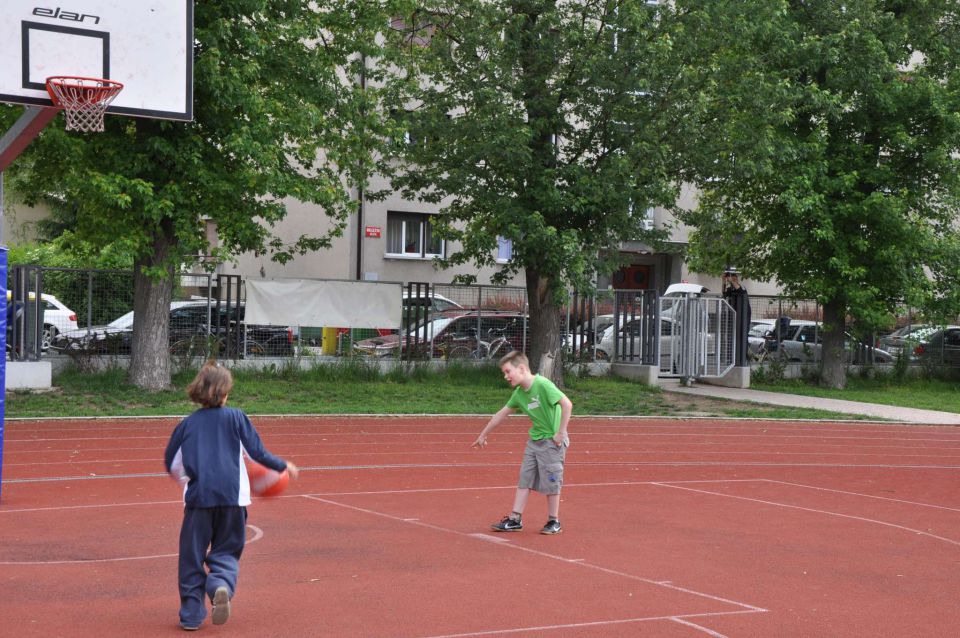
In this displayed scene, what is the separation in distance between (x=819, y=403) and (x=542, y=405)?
1649 cm

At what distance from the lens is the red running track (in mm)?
6656

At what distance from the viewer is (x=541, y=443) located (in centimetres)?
959

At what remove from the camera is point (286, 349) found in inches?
980

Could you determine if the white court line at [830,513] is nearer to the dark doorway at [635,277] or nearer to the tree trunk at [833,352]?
the tree trunk at [833,352]

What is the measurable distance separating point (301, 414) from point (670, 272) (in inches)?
1073

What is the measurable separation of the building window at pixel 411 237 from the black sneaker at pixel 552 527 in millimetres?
29881

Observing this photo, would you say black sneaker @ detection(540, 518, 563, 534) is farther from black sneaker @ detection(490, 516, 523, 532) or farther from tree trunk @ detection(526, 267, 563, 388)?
tree trunk @ detection(526, 267, 563, 388)

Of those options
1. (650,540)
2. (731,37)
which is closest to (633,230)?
(731,37)

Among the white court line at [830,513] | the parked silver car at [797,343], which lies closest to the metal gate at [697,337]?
the parked silver car at [797,343]

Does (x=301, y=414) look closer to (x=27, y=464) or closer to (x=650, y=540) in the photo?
(x=27, y=464)

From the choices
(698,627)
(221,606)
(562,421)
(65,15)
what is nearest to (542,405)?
(562,421)

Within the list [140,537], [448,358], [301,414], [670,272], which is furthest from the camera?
[670,272]

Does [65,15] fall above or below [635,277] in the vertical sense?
above

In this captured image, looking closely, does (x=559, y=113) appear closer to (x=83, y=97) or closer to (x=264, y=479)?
(x=83, y=97)
